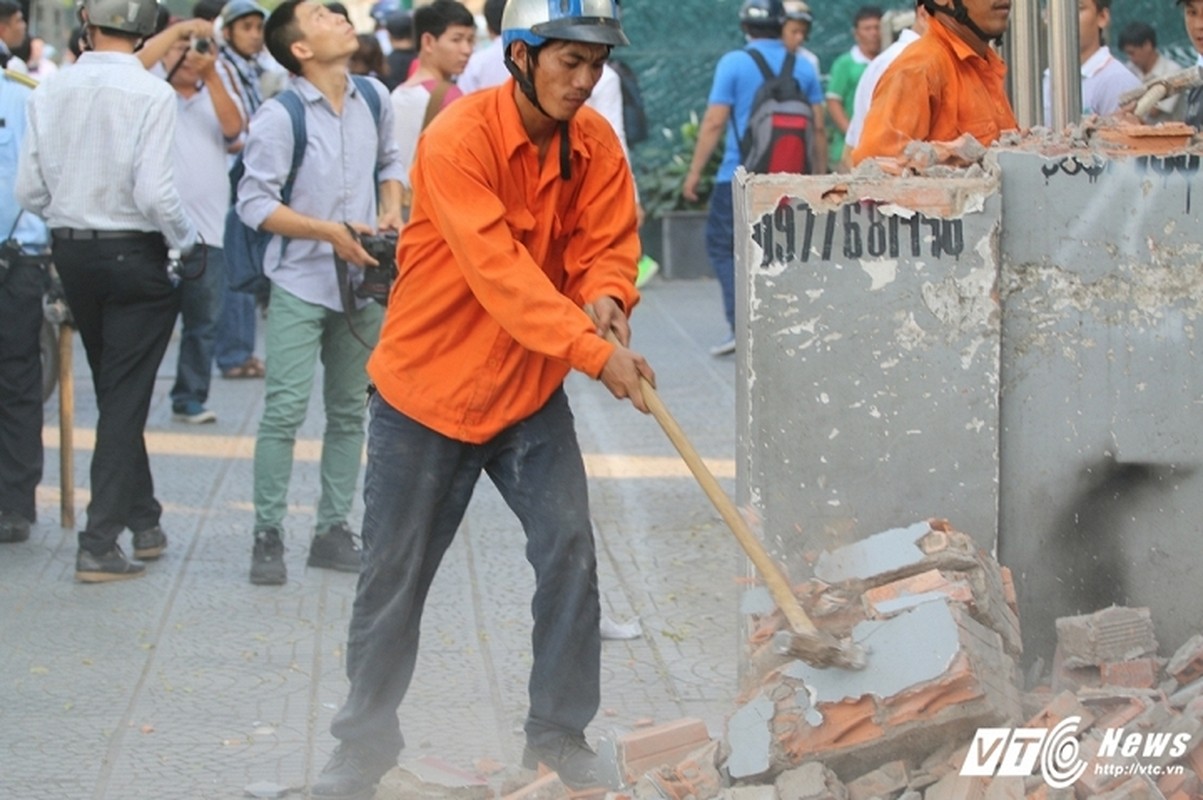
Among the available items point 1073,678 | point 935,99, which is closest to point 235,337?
point 935,99

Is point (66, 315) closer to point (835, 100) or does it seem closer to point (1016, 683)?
point (1016, 683)

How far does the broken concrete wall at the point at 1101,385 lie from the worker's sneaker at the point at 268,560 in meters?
2.94

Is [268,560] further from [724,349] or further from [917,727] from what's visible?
[724,349]

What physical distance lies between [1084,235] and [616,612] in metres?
2.30

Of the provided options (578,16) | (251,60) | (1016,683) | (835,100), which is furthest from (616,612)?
(835,100)

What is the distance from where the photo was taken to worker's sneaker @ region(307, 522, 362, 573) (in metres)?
7.17

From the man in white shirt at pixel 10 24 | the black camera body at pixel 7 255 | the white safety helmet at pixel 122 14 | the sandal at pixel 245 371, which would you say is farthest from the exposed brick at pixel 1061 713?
the sandal at pixel 245 371

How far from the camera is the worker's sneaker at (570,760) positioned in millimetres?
4750

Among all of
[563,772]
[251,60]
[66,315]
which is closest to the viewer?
[563,772]

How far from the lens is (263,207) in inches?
271

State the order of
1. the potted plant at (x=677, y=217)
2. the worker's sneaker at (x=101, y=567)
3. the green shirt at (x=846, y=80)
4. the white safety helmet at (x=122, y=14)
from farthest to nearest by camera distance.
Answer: the potted plant at (x=677, y=217), the green shirt at (x=846, y=80), the worker's sneaker at (x=101, y=567), the white safety helmet at (x=122, y=14)

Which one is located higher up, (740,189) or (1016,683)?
(740,189)

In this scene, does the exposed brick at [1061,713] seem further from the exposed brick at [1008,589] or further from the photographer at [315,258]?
the photographer at [315,258]

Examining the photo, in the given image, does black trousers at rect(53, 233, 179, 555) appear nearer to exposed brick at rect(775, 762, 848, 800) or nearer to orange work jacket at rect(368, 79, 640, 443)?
orange work jacket at rect(368, 79, 640, 443)
